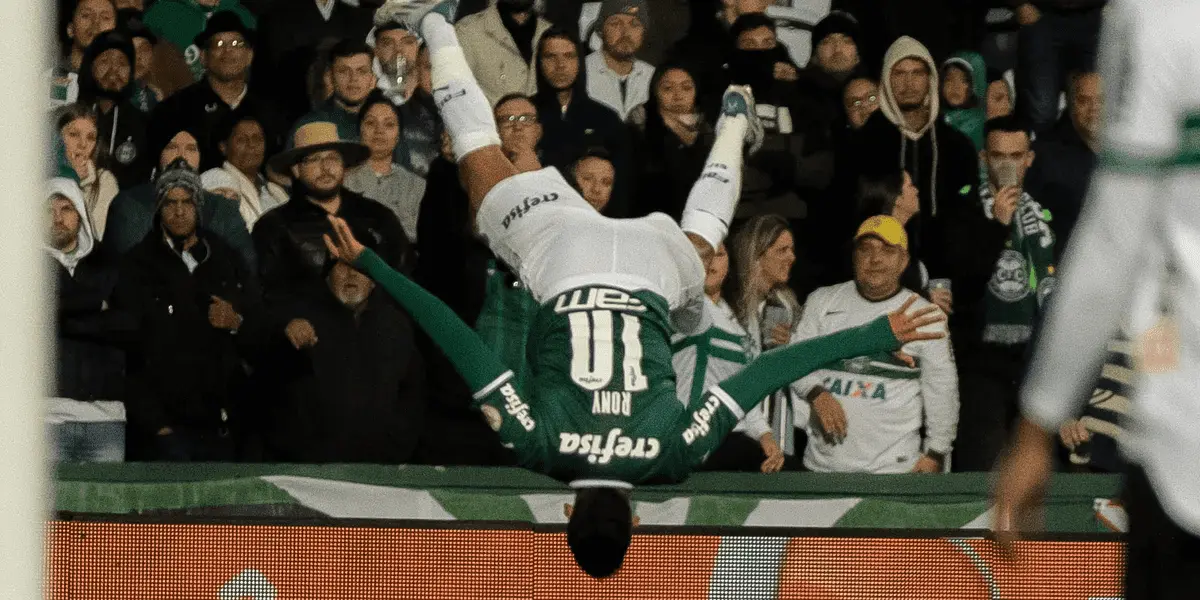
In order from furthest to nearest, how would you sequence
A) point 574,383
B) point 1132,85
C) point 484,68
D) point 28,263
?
point 484,68
point 574,383
point 1132,85
point 28,263

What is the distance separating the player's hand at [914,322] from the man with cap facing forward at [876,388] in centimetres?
4

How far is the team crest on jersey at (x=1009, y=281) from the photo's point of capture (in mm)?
5477

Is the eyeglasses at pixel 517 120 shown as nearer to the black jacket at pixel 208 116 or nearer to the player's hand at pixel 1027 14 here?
the black jacket at pixel 208 116

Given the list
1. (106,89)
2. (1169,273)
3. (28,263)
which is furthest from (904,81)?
(28,263)

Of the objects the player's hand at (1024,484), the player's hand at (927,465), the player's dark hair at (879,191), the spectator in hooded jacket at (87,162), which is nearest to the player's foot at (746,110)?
the player's dark hair at (879,191)

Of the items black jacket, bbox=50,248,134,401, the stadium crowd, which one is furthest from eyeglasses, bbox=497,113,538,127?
black jacket, bbox=50,248,134,401

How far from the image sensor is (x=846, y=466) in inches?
217

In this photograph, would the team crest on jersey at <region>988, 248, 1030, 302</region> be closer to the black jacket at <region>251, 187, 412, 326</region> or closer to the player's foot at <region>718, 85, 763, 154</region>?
the player's foot at <region>718, 85, 763, 154</region>

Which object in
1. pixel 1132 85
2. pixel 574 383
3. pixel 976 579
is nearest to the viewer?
pixel 1132 85

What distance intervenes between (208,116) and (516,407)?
1553mm

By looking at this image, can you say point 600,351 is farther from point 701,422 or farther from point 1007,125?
point 1007,125

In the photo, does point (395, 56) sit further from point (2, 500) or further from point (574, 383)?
point (2, 500)

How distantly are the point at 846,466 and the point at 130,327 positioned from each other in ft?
8.28

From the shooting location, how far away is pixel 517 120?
18.8ft
